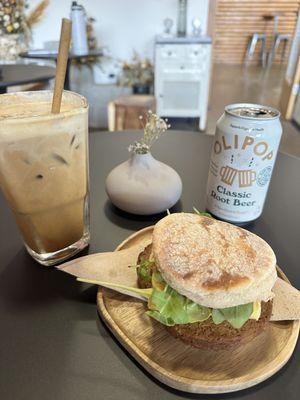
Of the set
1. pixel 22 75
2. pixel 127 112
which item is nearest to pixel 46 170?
pixel 22 75

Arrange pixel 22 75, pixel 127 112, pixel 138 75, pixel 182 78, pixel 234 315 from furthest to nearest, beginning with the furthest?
pixel 138 75 → pixel 182 78 → pixel 127 112 → pixel 22 75 → pixel 234 315

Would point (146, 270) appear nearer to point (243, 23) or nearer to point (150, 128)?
point (150, 128)

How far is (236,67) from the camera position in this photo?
298 inches

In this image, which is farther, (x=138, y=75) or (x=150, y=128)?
(x=138, y=75)

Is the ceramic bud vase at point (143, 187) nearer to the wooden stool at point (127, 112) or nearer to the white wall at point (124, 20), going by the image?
the wooden stool at point (127, 112)

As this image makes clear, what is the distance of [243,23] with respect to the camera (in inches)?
294

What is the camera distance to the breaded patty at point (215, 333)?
0.46 m

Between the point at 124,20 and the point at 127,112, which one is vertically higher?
the point at 124,20

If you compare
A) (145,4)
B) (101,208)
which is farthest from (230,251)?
(145,4)

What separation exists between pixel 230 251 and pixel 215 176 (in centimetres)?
24

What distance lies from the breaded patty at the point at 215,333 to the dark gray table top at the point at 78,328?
61 mm

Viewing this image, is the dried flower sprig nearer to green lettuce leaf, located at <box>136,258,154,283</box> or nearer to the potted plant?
green lettuce leaf, located at <box>136,258,154,283</box>

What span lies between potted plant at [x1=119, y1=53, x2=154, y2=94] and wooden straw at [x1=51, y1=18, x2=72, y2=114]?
2.99 metres

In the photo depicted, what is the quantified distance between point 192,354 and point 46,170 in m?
0.38
